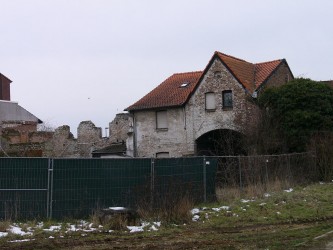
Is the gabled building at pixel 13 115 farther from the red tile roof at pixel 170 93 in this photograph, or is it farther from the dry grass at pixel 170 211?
the dry grass at pixel 170 211

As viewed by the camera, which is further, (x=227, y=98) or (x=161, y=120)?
(x=161, y=120)

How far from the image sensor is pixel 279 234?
37.8ft

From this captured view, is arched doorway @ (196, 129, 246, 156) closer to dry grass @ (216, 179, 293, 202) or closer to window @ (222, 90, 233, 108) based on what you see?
window @ (222, 90, 233, 108)

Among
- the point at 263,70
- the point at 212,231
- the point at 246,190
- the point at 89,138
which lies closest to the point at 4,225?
the point at 212,231

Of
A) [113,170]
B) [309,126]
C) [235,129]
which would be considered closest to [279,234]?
[113,170]

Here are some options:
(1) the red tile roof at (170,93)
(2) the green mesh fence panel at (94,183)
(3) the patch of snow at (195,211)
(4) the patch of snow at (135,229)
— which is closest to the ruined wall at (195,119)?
(1) the red tile roof at (170,93)

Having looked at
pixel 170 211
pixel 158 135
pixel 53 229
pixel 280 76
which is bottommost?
pixel 53 229

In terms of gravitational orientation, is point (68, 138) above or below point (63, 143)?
above

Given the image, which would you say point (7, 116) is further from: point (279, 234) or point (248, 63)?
point (279, 234)

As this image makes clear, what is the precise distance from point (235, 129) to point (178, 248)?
23154 millimetres

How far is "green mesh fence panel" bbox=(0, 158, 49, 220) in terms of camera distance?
13664 mm

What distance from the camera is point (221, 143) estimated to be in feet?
110

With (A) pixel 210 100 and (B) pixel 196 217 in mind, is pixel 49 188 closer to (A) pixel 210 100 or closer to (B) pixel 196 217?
(B) pixel 196 217

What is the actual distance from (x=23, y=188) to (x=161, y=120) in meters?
23.0
